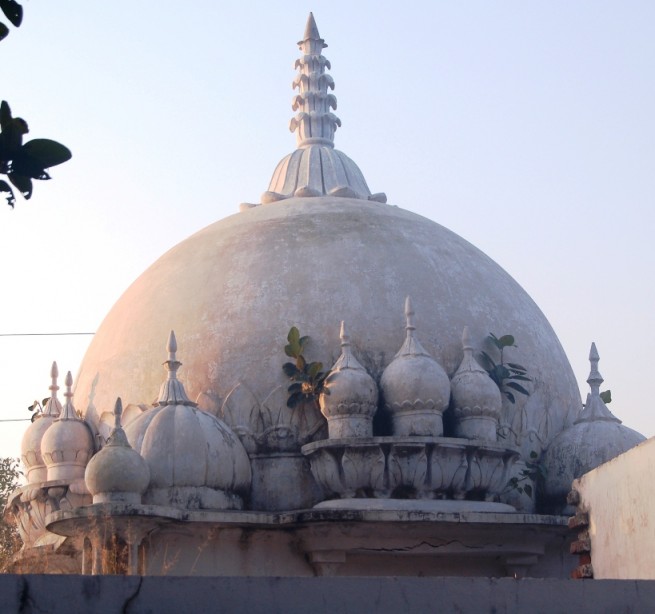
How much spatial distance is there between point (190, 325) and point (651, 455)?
834cm

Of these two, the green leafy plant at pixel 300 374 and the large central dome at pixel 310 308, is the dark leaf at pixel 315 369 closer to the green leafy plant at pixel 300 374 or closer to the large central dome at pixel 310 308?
the green leafy plant at pixel 300 374

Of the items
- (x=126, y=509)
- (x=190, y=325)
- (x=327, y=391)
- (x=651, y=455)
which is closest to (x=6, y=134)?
(x=651, y=455)

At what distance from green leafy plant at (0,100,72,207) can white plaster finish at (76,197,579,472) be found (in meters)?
13.1

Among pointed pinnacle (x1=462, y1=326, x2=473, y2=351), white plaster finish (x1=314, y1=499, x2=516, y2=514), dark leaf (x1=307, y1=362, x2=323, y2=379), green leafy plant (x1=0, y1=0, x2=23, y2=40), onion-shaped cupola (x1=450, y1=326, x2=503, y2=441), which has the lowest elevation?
white plaster finish (x1=314, y1=499, x2=516, y2=514)

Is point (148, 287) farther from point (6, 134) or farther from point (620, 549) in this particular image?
point (6, 134)

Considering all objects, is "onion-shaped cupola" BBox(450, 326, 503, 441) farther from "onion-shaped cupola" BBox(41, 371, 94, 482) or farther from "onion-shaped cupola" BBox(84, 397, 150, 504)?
"onion-shaped cupola" BBox(41, 371, 94, 482)

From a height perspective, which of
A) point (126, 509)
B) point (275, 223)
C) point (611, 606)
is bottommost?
point (611, 606)

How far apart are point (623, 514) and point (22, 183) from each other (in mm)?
8806

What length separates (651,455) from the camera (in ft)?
39.3

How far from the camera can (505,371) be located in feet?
61.2

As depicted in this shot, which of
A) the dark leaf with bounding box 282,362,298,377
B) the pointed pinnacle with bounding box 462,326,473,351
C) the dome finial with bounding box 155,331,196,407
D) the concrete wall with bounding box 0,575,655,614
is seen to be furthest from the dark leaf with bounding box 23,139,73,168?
the pointed pinnacle with bounding box 462,326,473,351

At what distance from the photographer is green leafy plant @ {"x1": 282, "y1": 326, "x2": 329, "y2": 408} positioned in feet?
58.3

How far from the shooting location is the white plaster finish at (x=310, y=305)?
18.5 meters

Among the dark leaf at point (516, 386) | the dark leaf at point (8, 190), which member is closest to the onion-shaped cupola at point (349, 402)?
the dark leaf at point (516, 386)
